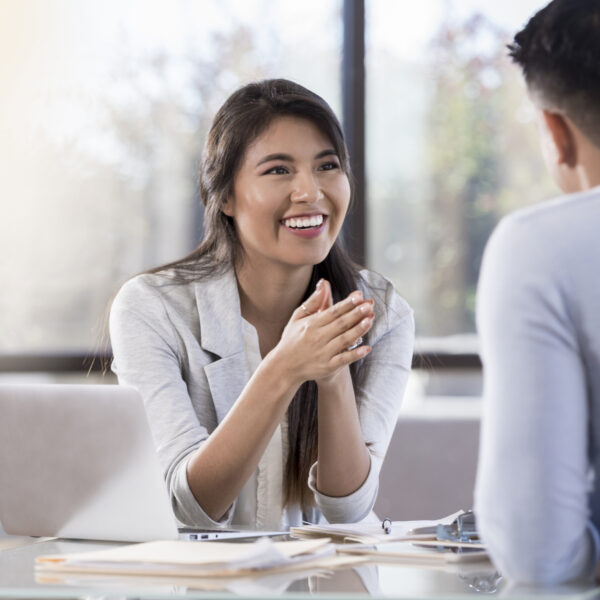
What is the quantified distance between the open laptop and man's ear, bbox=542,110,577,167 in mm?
633

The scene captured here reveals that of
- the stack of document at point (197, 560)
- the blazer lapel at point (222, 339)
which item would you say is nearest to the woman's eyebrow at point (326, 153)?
the blazer lapel at point (222, 339)

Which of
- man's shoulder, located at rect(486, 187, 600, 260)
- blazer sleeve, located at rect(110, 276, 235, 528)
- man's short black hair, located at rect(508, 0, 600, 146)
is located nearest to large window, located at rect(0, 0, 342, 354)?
blazer sleeve, located at rect(110, 276, 235, 528)

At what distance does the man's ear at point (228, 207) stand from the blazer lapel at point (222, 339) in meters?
0.17

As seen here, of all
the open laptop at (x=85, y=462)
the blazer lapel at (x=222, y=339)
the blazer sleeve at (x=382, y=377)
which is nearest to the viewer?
the open laptop at (x=85, y=462)

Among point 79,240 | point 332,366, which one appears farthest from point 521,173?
point 332,366

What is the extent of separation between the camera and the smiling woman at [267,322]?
5.96 ft

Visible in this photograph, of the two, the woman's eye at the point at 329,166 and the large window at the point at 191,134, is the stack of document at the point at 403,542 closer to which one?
the woman's eye at the point at 329,166

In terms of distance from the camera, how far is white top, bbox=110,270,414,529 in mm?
1886

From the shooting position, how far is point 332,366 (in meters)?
1.61

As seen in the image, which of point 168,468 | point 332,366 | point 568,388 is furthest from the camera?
point 168,468

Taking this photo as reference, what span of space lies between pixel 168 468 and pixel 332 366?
0.40 metres

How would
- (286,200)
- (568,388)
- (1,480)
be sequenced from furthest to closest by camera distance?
(286,200) < (1,480) < (568,388)

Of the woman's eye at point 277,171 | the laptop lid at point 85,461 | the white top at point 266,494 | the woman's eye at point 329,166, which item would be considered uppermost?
the woman's eye at point 329,166

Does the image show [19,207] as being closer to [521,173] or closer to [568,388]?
[521,173]
